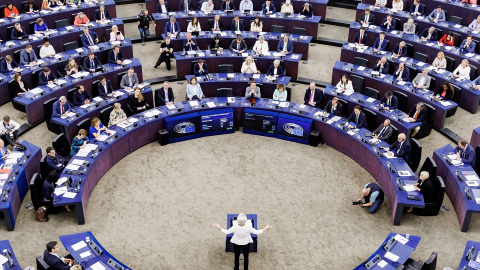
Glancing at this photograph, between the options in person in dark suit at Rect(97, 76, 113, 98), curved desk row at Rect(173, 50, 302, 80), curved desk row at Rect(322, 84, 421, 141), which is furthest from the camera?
curved desk row at Rect(173, 50, 302, 80)

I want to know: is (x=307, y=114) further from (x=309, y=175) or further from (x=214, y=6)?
(x=214, y=6)

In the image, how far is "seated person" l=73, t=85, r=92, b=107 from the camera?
1727 centimetres

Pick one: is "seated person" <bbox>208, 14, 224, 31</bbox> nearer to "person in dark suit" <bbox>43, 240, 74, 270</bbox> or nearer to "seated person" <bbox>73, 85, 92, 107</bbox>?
"seated person" <bbox>73, 85, 92, 107</bbox>

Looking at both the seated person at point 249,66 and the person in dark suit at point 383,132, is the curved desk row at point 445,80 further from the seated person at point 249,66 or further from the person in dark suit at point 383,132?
the seated person at point 249,66

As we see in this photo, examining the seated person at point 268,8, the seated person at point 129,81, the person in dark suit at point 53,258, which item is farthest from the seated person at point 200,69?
the person in dark suit at point 53,258

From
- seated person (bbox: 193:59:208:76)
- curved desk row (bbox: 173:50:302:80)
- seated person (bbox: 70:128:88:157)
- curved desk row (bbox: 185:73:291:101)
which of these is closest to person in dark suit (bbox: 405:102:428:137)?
curved desk row (bbox: 185:73:291:101)

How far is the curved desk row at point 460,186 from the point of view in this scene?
1350cm

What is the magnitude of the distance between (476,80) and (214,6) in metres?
12.6

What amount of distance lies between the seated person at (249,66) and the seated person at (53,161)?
316 inches

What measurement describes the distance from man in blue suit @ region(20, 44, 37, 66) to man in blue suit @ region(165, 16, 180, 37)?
18.1 ft


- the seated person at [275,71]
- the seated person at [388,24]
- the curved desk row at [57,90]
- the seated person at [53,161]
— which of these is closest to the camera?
the seated person at [53,161]

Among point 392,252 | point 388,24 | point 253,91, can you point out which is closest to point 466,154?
point 392,252

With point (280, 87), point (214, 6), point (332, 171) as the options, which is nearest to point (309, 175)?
point (332, 171)

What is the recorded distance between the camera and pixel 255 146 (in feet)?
57.5
